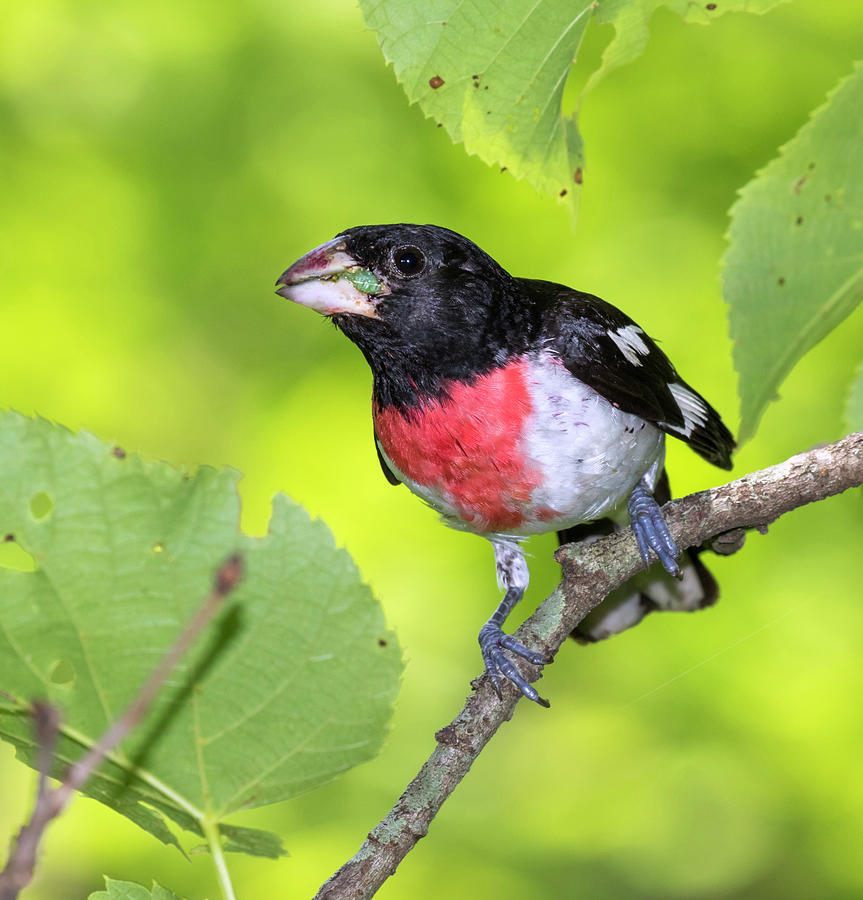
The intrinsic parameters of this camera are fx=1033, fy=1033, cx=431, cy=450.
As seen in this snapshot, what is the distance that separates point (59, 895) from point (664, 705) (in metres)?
2.90

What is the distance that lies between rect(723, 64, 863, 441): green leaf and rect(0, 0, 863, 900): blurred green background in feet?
8.39

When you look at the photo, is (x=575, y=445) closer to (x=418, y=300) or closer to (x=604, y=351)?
(x=604, y=351)

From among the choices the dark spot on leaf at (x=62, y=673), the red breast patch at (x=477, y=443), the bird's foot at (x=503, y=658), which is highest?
the red breast patch at (x=477, y=443)

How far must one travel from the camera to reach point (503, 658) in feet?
11.0

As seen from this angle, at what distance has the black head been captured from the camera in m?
3.08

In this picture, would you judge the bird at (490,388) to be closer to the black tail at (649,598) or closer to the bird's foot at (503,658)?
the bird's foot at (503,658)

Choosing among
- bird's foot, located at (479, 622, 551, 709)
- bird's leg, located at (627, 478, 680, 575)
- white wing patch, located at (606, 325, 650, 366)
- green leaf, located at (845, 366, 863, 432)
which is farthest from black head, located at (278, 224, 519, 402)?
green leaf, located at (845, 366, 863, 432)

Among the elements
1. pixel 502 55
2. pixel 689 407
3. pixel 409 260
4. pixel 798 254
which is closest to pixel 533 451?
pixel 409 260

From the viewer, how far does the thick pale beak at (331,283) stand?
290 cm

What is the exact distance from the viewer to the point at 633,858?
4.99m

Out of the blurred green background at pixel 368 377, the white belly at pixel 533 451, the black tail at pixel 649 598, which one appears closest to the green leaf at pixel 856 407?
the white belly at pixel 533 451

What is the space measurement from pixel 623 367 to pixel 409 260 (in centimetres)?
77

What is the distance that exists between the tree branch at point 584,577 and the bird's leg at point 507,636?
90 mm

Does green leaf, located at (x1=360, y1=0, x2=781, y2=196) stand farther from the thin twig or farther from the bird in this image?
the thin twig
